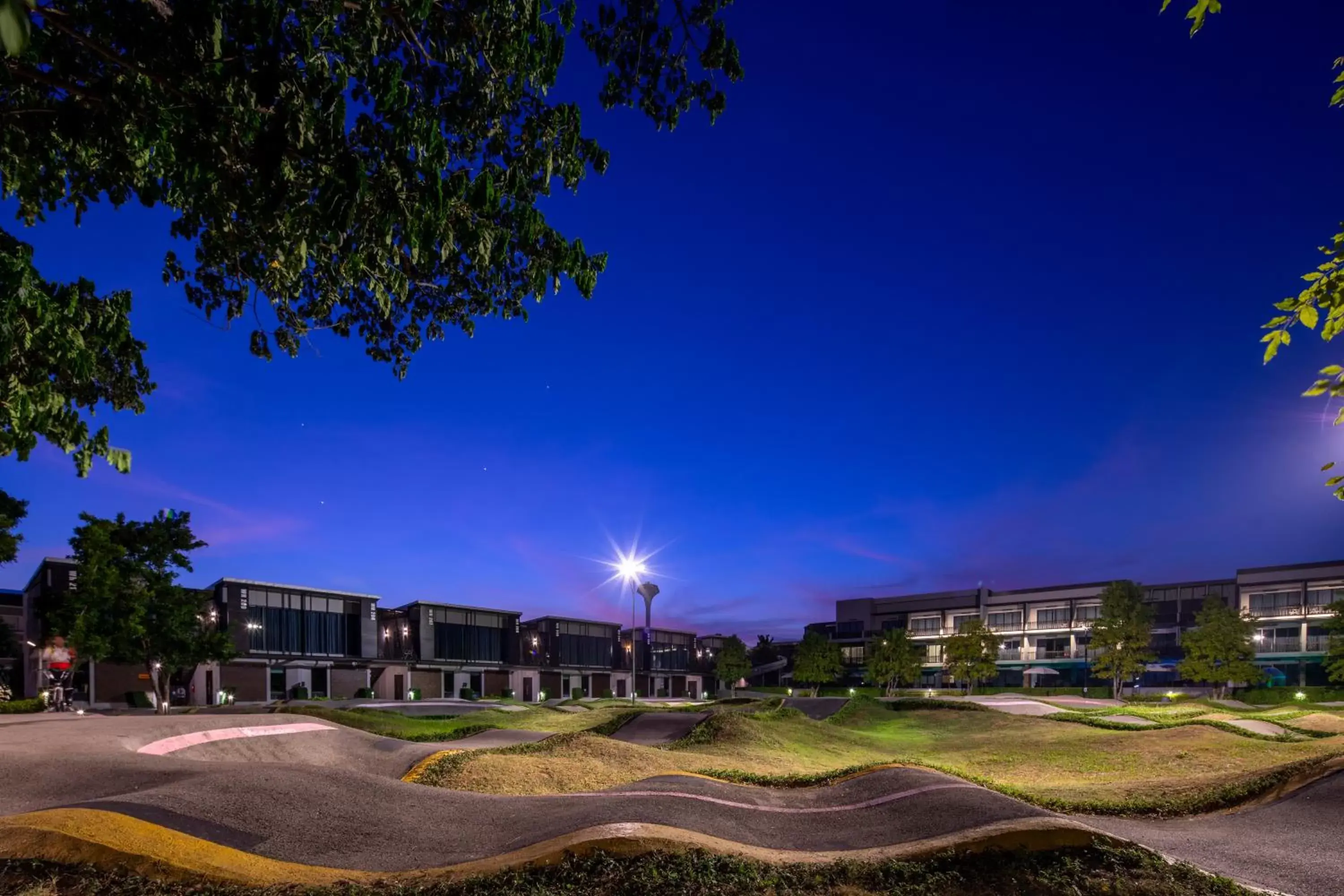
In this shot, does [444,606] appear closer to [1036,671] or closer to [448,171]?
[1036,671]

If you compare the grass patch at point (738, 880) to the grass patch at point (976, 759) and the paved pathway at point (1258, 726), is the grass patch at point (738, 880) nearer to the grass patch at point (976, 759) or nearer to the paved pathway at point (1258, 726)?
the grass patch at point (976, 759)

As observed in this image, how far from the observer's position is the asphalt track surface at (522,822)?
336 inches

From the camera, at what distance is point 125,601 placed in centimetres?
3756

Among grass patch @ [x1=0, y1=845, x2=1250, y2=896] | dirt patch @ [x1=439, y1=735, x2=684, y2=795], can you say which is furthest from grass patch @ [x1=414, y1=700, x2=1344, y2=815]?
grass patch @ [x1=0, y1=845, x2=1250, y2=896]

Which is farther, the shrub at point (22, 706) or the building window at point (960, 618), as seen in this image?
the building window at point (960, 618)

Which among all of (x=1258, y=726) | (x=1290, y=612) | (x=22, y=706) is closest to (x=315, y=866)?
(x=22, y=706)

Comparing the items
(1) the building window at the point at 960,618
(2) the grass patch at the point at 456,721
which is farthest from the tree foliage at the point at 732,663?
(2) the grass patch at the point at 456,721

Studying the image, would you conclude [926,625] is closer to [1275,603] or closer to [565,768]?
[1275,603]

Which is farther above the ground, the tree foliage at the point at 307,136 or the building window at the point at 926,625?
the tree foliage at the point at 307,136

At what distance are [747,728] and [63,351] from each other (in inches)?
925

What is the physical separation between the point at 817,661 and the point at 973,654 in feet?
59.0

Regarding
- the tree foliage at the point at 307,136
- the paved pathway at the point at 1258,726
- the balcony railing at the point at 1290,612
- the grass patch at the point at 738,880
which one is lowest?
the balcony railing at the point at 1290,612

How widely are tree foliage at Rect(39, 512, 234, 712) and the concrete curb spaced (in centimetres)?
3406

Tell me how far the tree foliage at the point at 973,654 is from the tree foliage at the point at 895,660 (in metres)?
4.01
